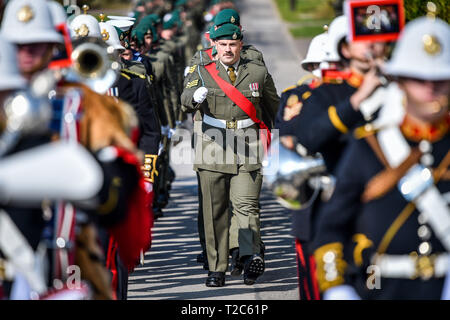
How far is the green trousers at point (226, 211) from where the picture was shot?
9062mm

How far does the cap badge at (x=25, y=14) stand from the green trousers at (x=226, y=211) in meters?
4.39

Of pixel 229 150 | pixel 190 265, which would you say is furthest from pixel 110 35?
pixel 190 265

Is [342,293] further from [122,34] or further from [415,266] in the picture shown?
[122,34]

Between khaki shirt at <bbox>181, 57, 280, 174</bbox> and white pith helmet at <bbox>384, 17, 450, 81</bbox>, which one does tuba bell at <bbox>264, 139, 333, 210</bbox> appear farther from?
A: khaki shirt at <bbox>181, 57, 280, 174</bbox>

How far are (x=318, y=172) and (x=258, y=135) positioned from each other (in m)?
3.75

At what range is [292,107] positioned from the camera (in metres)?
6.45

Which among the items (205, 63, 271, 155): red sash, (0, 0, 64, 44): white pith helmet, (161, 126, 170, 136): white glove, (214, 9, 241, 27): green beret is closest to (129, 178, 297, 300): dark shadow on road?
(161, 126, 170, 136): white glove

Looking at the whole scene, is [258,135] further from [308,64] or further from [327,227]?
[327,227]

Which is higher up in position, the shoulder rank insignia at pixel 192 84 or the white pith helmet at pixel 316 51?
the white pith helmet at pixel 316 51

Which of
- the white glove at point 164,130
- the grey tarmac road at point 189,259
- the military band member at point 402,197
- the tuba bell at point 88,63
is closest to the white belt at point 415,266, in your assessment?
the military band member at point 402,197

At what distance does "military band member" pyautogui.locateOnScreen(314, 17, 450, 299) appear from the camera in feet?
14.3

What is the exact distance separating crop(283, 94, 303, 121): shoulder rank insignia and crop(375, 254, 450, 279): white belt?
197cm

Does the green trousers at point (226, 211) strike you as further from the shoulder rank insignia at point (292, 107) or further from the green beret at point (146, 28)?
the green beret at point (146, 28)
